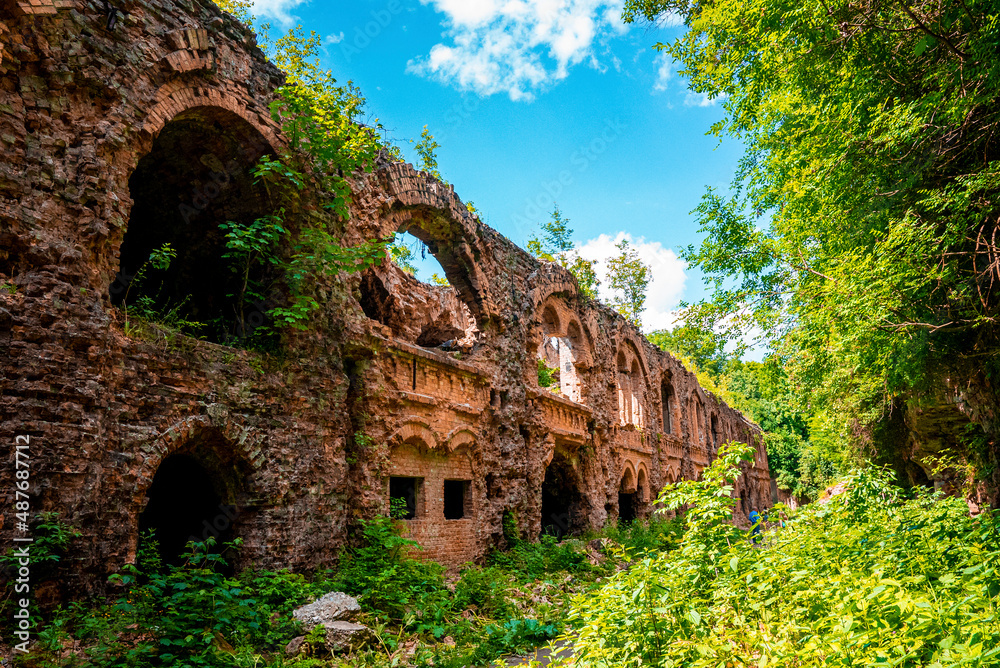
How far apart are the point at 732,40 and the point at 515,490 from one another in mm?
8903

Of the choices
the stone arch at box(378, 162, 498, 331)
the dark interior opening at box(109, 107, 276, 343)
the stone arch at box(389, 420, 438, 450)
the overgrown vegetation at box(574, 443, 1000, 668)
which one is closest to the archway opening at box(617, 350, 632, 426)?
the stone arch at box(378, 162, 498, 331)

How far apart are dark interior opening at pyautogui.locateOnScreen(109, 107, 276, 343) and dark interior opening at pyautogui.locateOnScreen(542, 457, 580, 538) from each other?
26.6ft

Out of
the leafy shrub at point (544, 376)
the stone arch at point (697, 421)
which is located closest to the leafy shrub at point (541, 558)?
the leafy shrub at point (544, 376)

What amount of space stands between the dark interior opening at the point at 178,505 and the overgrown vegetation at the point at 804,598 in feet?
17.0

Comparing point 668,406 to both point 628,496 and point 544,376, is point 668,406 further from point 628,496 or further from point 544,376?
point 544,376

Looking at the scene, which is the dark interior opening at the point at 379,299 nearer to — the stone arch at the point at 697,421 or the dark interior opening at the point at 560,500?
the dark interior opening at the point at 560,500

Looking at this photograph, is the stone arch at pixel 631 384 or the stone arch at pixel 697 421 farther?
the stone arch at pixel 697 421

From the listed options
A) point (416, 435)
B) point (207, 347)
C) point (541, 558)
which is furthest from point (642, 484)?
point (207, 347)

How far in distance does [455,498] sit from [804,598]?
754 centimetres

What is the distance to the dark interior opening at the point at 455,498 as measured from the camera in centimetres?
1070

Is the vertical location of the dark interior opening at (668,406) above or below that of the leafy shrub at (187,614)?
above

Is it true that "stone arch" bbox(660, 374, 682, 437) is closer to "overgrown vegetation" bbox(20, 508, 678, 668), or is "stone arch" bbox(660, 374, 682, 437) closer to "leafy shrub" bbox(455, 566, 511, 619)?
"overgrown vegetation" bbox(20, 508, 678, 668)

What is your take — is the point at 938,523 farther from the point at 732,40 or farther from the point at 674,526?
the point at 674,526

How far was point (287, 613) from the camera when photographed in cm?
634
